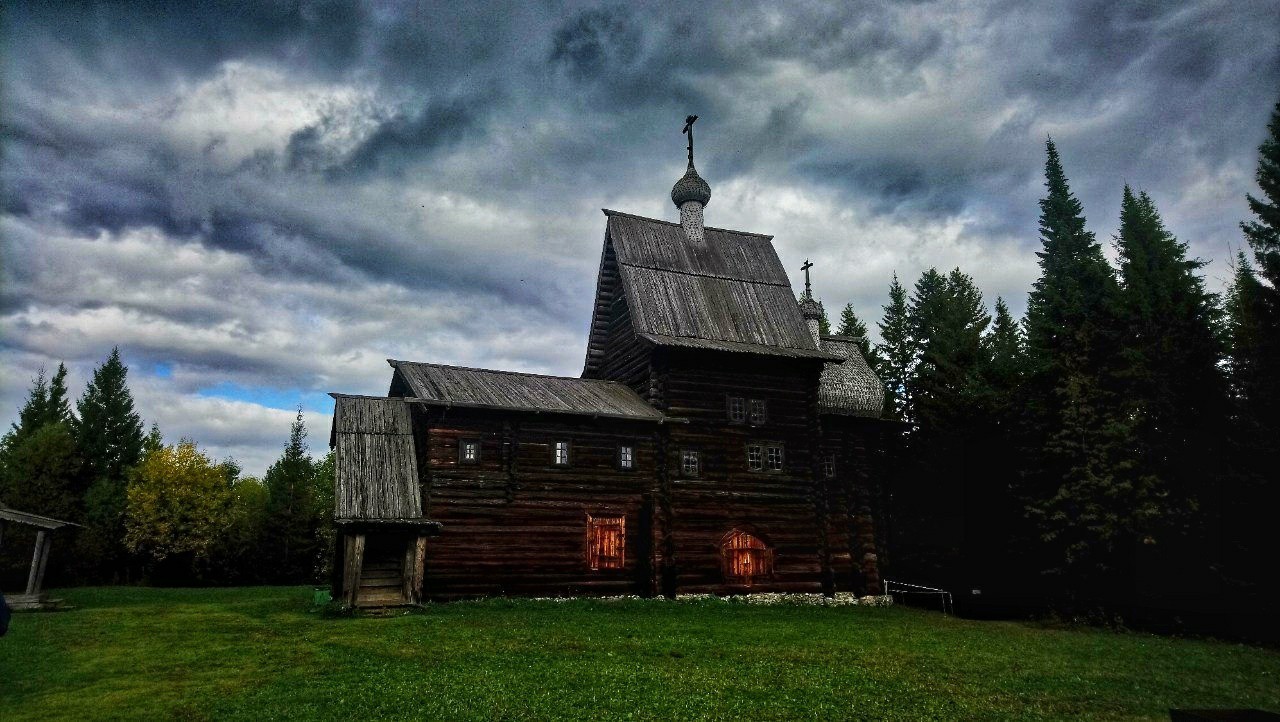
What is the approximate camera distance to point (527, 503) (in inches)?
1022

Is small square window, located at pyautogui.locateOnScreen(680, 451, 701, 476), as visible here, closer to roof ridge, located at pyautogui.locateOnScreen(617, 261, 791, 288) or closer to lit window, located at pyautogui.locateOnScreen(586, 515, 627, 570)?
lit window, located at pyautogui.locateOnScreen(586, 515, 627, 570)

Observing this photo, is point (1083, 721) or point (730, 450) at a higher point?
point (730, 450)

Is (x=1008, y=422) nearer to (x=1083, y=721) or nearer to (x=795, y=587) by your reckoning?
(x=795, y=587)

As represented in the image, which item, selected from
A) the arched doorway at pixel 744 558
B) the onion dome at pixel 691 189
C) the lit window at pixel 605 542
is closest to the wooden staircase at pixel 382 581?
the lit window at pixel 605 542

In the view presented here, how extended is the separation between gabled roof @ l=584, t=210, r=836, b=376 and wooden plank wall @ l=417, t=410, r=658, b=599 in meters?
5.25

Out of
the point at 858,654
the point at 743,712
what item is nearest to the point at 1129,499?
the point at 858,654

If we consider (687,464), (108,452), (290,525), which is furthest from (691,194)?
(108,452)

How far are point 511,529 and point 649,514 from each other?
203 inches

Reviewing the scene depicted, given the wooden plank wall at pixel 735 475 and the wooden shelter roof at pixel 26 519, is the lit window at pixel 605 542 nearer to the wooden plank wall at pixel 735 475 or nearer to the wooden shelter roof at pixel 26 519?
the wooden plank wall at pixel 735 475

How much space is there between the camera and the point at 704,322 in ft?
103

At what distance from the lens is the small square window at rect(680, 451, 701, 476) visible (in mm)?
28875

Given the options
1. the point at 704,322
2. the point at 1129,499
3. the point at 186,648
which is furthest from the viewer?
the point at 704,322

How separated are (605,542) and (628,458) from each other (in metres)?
3.15

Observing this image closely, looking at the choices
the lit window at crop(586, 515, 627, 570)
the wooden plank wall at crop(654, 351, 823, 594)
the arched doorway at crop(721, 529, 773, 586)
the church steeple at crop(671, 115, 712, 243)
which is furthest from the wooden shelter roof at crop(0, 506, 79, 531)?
the church steeple at crop(671, 115, 712, 243)
